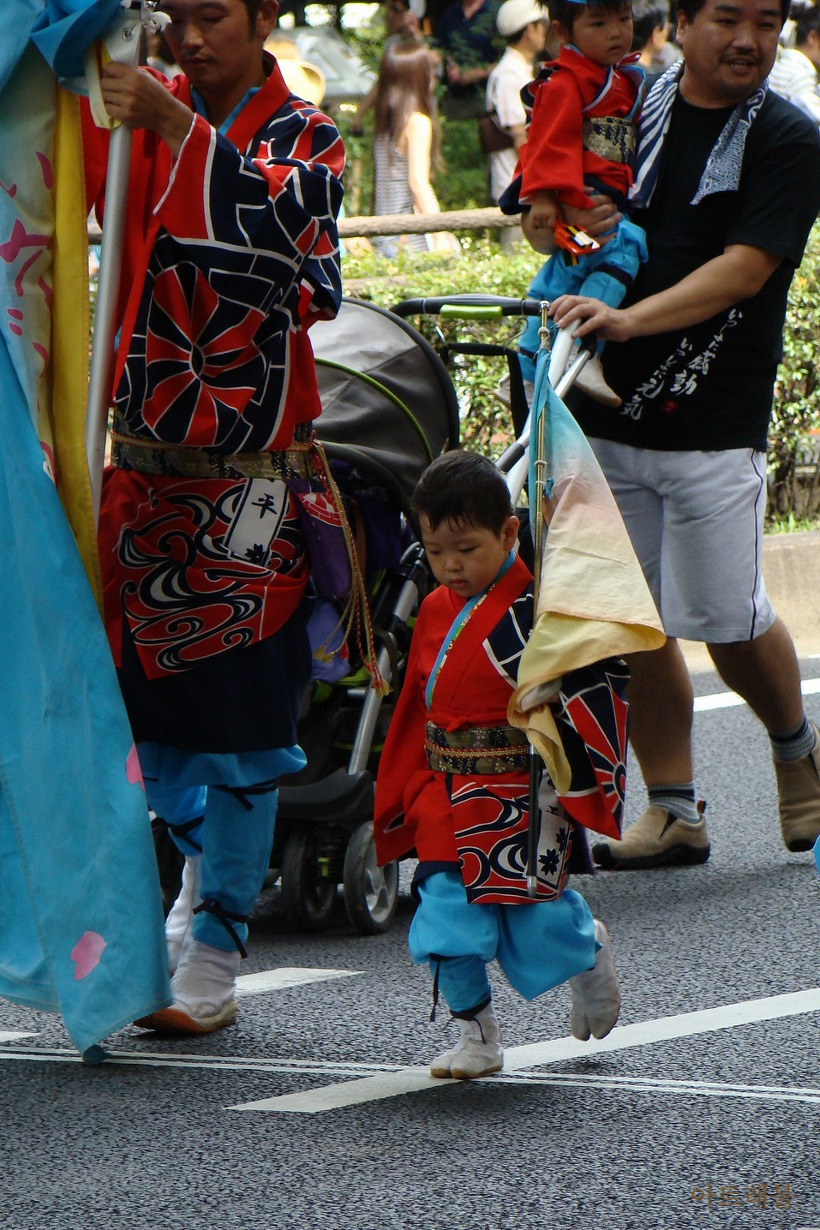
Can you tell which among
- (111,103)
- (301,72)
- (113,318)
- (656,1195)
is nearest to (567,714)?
(656,1195)

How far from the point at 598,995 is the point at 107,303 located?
1.34 meters

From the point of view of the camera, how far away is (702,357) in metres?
4.32

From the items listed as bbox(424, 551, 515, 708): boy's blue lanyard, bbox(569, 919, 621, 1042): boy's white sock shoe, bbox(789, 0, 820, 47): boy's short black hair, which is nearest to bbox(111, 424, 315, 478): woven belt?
bbox(424, 551, 515, 708): boy's blue lanyard

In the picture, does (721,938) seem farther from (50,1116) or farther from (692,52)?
(692,52)

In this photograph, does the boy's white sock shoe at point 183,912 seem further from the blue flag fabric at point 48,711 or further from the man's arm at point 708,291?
the man's arm at point 708,291

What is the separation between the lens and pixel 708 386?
432 centimetres

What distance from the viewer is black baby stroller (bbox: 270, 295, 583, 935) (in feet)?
12.5

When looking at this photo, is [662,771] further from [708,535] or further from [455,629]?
[455,629]

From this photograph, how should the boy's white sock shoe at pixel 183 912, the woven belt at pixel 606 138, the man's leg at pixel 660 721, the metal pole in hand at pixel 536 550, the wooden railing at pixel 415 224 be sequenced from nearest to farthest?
1. the metal pole in hand at pixel 536 550
2. the boy's white sock shoe at pixel 183 912
3. the woven belt at pixel 606 138
4. the man's leg at pixel 660 721
5. the wooden railing at pixel 415 224

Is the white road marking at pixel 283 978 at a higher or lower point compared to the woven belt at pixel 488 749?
lower

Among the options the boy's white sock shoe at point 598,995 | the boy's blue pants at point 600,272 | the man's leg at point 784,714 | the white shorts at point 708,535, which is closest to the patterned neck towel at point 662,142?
the boy's blue pants at point 600,272

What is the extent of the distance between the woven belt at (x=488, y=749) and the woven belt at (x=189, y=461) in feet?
1.91

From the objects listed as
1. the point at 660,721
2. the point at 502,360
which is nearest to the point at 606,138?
the point at 660,721

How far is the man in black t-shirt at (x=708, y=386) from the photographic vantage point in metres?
4.18
